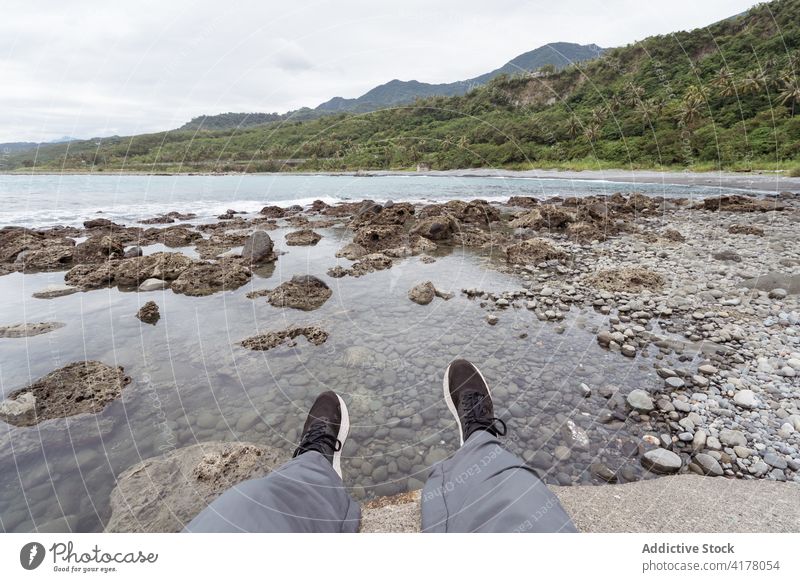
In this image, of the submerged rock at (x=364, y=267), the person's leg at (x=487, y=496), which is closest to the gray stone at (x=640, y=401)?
the person's leg at (x=487, y=496)

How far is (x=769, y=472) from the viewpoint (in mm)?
3018

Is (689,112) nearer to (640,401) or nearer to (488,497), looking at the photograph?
(640,401)

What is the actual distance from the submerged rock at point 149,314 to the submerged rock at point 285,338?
8.36 ft

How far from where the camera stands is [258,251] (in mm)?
11180

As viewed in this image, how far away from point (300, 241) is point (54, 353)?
31.7 feet

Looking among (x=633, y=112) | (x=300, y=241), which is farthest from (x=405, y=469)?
(x=633, y=112)

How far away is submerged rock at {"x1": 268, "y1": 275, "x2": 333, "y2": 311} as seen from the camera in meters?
7.65

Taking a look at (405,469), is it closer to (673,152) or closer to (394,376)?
(394,376)

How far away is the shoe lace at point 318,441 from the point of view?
333 centimetres

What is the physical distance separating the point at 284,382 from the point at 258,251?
7485mm

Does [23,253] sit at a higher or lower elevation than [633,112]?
lower

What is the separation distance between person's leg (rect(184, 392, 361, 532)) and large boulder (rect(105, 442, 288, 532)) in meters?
0.65

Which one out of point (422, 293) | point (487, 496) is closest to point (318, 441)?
point (487, 496)
